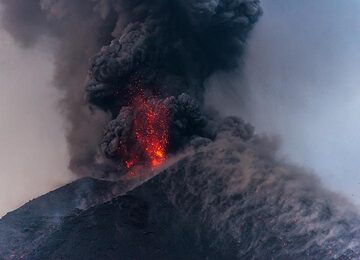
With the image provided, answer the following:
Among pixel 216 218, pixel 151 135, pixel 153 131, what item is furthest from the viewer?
pixel 151 135

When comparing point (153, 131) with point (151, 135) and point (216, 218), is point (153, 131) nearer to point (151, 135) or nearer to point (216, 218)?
point (151, 135)

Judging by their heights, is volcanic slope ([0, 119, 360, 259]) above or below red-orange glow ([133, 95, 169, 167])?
below

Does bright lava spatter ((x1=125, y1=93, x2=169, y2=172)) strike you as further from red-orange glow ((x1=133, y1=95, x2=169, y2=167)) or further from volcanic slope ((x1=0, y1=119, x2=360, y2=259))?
volcanic slope ((x1=0, y1=119, x2=360, y2=259))

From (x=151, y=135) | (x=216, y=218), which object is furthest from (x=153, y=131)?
(x=216, y=218)

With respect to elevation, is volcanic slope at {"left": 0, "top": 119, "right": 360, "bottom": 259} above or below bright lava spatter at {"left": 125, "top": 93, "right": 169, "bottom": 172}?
below

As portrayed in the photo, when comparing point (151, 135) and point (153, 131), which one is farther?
point (151, 135)

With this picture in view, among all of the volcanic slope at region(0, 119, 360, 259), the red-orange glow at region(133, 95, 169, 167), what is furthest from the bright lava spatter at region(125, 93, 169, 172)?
the volcanic slope at region(0, 119, 360, 259)

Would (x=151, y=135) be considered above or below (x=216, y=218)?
above

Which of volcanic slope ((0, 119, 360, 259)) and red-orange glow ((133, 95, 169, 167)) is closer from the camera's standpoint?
volcanic slope ((0, 119, 360, 259))

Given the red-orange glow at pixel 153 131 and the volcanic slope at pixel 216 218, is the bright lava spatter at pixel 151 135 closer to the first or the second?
the red-orange glow at pixel 153 131

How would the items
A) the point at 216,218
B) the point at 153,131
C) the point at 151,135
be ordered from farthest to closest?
1. the point at 151,135
2. the point at 153,131
3. the point at 216,218
